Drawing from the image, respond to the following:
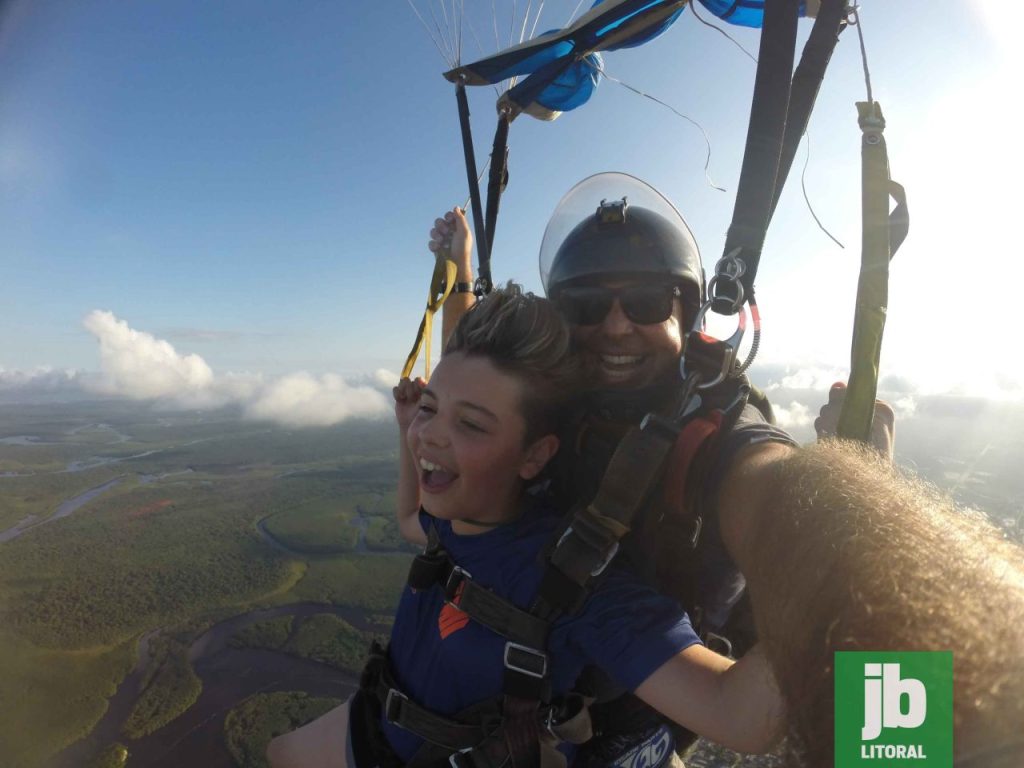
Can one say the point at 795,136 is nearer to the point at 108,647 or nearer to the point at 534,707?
the point at 534,707

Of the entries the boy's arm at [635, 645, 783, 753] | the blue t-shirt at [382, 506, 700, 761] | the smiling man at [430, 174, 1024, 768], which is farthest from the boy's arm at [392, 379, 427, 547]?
the boy's arm at [635, 645, 783, 753]

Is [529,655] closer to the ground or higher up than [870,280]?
closer to the ground

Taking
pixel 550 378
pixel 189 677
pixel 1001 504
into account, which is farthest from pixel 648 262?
pixel 1001 504

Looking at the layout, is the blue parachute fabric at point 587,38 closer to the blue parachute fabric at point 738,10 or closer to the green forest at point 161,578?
the blue parachute fabric at point 738,10

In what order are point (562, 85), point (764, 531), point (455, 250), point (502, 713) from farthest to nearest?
point (562, 85), point (455, 250), point (502, 713), point (764, 531)

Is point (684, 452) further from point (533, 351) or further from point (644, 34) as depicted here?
point (644, 34)
